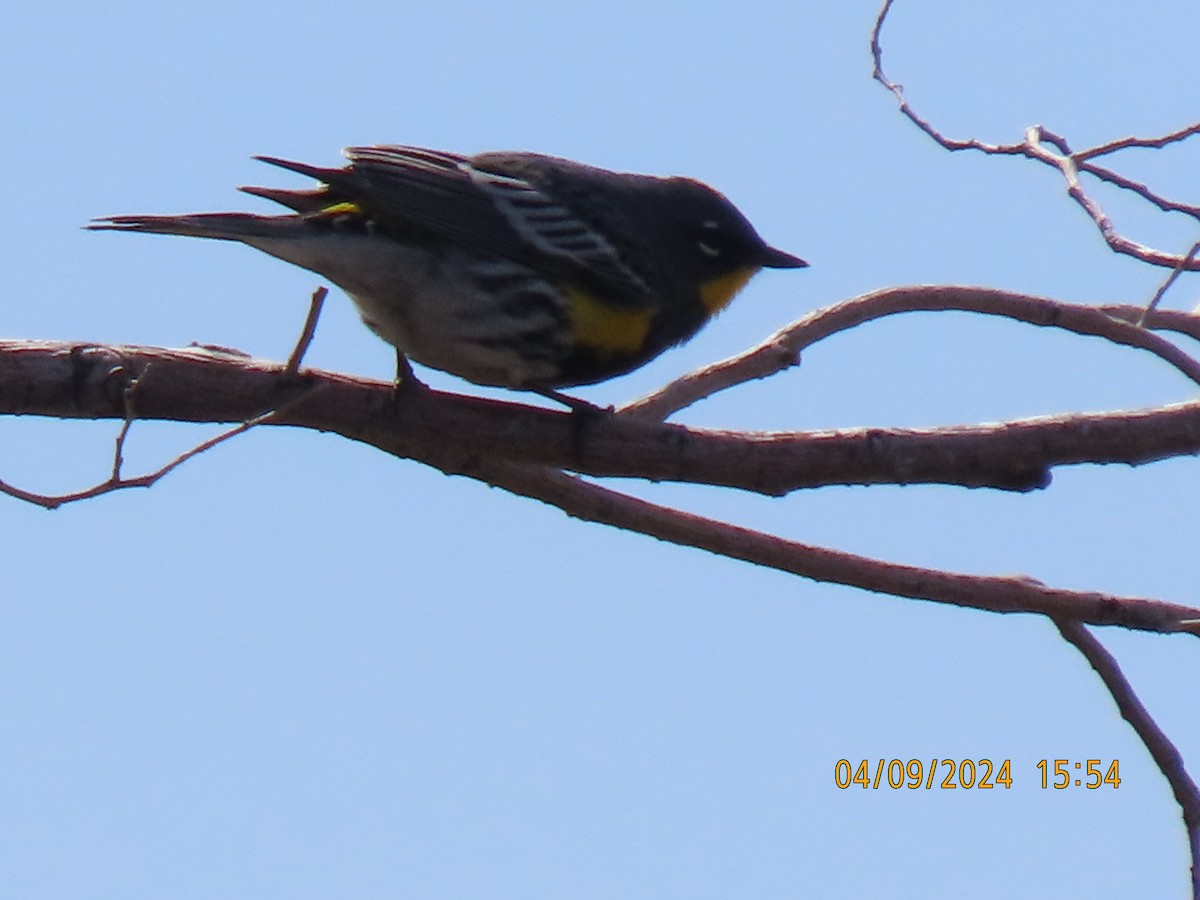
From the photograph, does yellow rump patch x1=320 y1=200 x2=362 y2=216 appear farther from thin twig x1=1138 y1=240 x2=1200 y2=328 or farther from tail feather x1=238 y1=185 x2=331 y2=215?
thin twig x1=1138 y1=240 x2=1200 y2=328

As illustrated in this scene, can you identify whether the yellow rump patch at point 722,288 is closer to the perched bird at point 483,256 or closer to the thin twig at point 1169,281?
the perched bird at point 483,256

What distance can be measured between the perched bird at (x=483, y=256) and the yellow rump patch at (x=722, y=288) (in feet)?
0.73

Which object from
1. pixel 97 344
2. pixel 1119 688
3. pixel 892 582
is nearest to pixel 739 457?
pixel 892 582

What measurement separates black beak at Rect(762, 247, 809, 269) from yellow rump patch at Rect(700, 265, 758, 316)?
69 millimetres

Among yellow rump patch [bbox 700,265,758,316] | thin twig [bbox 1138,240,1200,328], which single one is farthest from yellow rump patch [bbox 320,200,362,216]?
thin twig [bbox 1138,240,1200,328]

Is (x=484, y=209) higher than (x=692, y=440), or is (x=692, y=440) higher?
(x=484, y=209)

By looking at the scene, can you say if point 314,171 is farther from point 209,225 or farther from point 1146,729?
point 1146,729

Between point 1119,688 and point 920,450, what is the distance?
1283 millimetres

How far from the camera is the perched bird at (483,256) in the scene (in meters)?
5.61

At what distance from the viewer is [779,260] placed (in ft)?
23.3

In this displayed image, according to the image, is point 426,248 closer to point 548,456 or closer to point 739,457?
point 548,456

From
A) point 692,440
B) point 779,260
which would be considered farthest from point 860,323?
point 692,440

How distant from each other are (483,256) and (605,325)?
1.98 ft

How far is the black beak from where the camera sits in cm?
707
